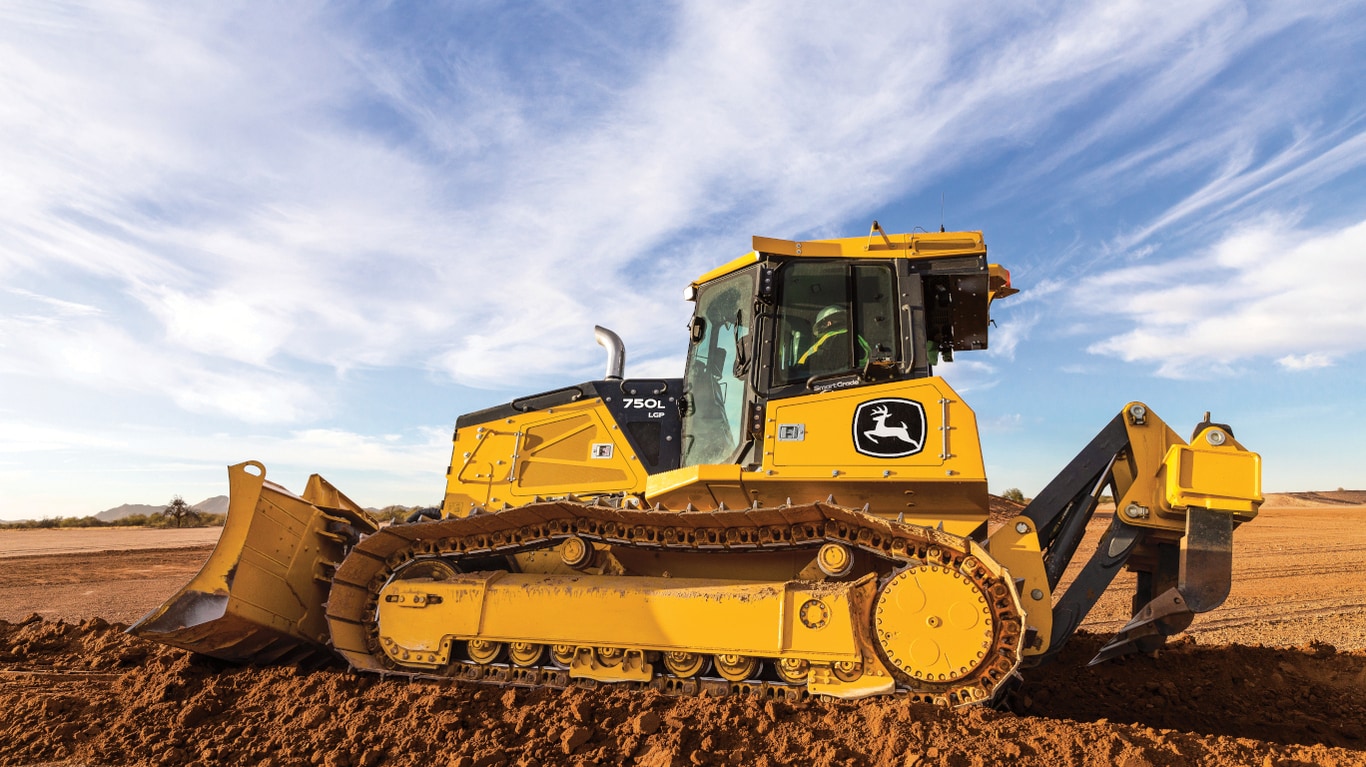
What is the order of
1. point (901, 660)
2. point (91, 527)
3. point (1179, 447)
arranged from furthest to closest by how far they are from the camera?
point (91, 527), point (1179, 447), point (901, 660)

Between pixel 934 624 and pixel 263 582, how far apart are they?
421 cm

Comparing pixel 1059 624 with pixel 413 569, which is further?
pixel 413 569

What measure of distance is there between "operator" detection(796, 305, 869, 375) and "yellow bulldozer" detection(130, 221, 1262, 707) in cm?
2

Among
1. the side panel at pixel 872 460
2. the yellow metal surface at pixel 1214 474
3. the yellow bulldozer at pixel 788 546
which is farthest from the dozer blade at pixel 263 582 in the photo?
the yellow metal surface at pixel 1214 474

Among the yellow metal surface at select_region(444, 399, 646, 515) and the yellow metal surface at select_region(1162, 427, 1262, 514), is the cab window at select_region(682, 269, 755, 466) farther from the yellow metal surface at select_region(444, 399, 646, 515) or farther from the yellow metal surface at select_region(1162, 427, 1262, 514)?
the yellow metal surface at select_region(1162, 427, 1262, 514)

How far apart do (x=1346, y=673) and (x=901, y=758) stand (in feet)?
16.0

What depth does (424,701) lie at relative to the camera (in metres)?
4.71

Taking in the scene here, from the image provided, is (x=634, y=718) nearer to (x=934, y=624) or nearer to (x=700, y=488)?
(x=700, y=488)

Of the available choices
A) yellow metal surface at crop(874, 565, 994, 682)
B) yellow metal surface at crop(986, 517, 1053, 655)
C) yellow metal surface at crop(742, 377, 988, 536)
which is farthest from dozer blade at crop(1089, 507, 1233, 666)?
yellow metal surface at crop(874, 565, 994, 682)

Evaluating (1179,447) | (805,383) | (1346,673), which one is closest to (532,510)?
(805,383)

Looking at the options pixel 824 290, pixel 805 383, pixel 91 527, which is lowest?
pixel 91 527

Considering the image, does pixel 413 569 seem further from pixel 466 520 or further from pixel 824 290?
pixel 824 290

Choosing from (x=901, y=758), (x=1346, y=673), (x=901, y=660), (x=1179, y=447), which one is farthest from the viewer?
(x=1346, y=673)

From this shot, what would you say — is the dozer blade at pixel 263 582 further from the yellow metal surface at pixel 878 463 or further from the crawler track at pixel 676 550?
the yellow metal surface at pixel 878 463
